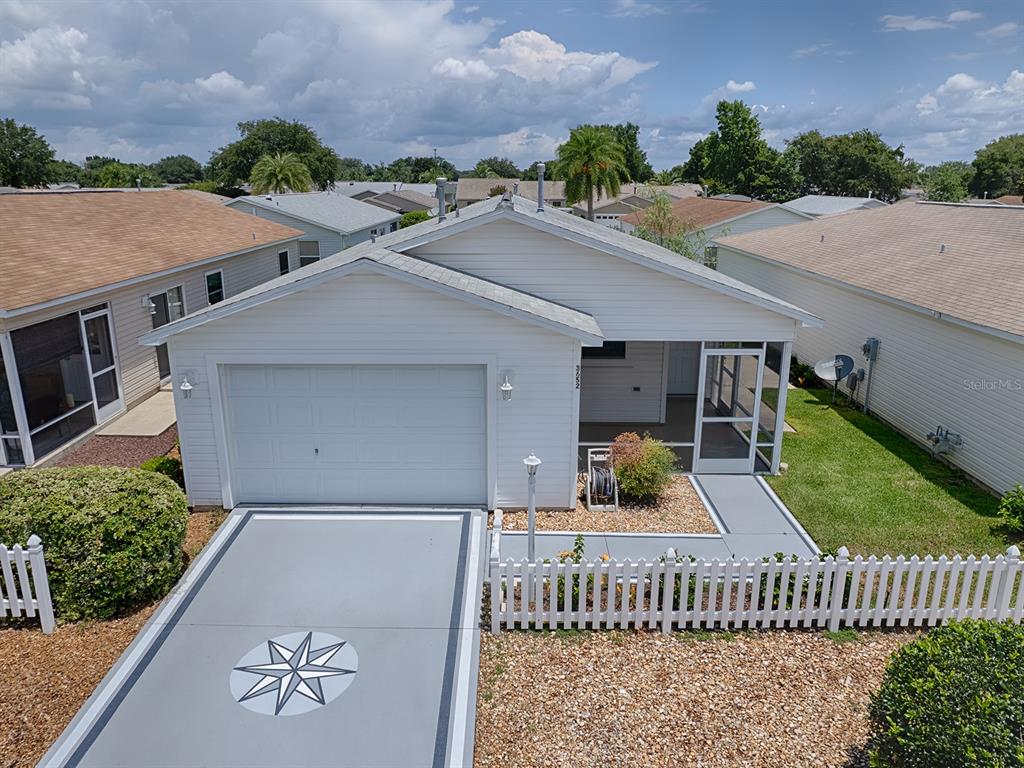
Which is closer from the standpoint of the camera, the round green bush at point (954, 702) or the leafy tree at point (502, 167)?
the round green bush at point (954, 702)

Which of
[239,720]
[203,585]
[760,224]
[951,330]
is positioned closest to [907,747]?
[239,720]

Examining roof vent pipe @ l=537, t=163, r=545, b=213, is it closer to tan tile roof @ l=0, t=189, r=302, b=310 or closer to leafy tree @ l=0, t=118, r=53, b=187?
tan tile roof @ l=0, t=189, r=302, b=310

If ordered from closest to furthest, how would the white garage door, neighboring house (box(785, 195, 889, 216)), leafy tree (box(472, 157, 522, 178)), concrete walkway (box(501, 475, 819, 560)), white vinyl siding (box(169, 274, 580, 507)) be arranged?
concrete walkway (box(501, 475, 819, 560)) < white vinyl siding (box(169, 274, 580, 507)) < the white garage door < neighboring house (box(785, 195, 889, 216)) < leafy tree (box(472, 157, 522, 178))

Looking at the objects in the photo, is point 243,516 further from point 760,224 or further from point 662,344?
point 760,224

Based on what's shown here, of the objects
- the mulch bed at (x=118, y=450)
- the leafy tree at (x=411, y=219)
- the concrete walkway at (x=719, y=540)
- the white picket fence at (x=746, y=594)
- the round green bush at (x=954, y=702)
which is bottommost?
the concrete walkway at (x=719, y=540)

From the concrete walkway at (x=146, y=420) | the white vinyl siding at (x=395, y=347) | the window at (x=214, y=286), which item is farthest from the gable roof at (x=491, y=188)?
the white vinyl siding at (x=395, y=347)

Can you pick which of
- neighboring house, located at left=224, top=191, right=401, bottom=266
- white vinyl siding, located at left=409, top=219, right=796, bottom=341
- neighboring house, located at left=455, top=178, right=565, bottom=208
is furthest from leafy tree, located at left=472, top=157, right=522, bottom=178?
white vinyl siding, located at left=409, top=219, right=796, bottom=341

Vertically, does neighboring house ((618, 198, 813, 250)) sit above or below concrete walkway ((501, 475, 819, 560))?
above

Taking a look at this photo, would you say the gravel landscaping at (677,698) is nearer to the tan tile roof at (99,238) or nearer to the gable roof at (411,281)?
the gable roof at (411,281)
